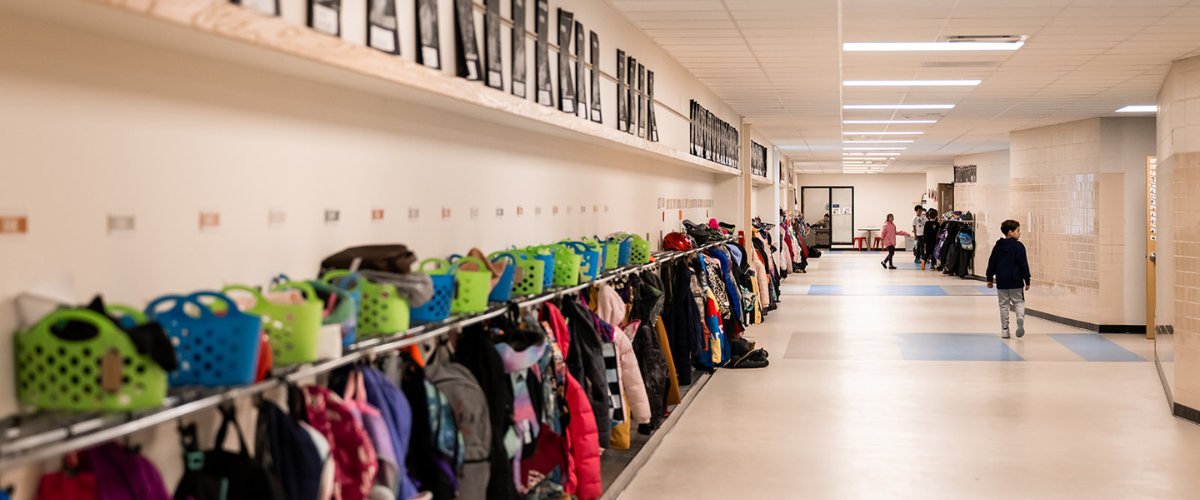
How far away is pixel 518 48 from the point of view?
4.29 metres

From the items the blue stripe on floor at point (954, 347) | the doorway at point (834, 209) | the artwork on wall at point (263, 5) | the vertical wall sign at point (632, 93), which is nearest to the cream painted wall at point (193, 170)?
the artwork on wall at point (263, 5)

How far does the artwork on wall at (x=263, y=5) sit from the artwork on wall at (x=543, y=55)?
2246 mm

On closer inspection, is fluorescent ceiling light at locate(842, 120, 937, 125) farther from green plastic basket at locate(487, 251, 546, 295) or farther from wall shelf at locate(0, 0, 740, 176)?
wall shelf at locate(0, 0, 740, 176)

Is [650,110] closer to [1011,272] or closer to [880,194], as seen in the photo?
[1011,272]

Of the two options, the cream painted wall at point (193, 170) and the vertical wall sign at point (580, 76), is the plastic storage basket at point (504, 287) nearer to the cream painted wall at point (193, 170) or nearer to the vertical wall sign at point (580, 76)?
the cream painted wall at point (193, 170)

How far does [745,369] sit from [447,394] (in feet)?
21.3

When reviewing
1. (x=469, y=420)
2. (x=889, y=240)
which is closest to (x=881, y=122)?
(x=469, y=420)

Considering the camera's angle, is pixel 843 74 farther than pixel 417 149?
Yes

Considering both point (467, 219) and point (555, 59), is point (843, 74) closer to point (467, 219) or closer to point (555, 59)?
point (555, 59)

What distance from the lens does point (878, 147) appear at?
20562 mm

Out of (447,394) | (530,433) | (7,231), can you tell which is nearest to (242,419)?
(447,394)

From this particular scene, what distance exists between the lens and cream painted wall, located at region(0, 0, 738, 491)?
201cm

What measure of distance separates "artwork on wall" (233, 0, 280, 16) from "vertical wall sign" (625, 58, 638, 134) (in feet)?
14.2

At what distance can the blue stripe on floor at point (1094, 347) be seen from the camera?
10281mm
